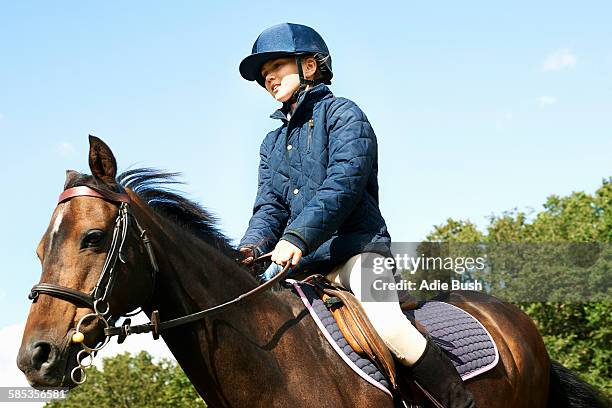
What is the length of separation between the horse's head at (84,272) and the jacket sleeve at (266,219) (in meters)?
1.50

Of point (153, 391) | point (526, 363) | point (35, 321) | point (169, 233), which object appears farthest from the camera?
point (153, 391)

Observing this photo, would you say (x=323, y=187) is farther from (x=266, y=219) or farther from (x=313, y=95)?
(x=266, y=219)

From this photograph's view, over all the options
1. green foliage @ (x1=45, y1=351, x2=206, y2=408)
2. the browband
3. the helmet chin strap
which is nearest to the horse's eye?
the browband

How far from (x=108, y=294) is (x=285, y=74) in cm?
227

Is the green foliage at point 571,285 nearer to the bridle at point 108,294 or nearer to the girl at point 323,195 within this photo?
the girl at point 323,195

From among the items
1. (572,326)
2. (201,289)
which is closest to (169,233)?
(201,289)

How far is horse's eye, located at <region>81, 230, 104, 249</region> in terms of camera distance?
4156 mm

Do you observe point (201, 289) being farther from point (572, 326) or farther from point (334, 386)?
point (572, 326)

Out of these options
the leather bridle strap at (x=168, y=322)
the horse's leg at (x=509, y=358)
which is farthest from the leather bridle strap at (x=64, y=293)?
the horse's leg at (x=509, y=358)

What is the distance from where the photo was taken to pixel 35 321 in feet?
13.1

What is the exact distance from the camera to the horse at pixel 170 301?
4.03 metres

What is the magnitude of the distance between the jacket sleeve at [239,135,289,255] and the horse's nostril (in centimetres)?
202

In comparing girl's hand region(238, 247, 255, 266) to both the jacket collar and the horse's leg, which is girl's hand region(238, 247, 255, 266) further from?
the horse's leg

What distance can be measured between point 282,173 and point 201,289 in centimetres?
134
